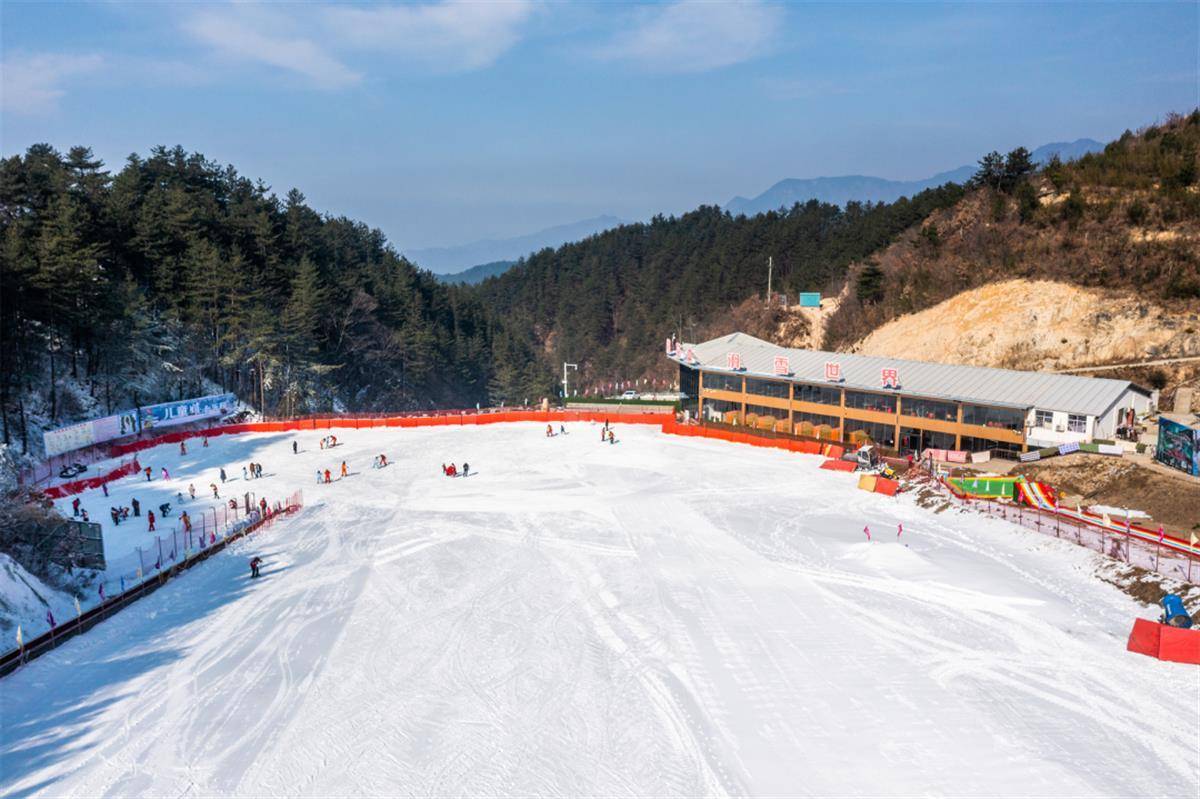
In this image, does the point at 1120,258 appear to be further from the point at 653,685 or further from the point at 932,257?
the point at 653,685

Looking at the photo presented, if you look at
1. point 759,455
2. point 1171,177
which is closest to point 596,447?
point 759,455

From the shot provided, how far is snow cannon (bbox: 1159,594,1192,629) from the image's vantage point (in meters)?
20.8

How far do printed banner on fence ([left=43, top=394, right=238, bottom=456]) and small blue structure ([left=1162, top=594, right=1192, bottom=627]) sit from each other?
1844 inches

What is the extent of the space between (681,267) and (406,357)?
230 feet

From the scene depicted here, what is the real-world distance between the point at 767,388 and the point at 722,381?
3811 millimetres

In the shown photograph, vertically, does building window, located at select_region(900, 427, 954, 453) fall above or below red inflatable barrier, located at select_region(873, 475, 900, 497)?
above

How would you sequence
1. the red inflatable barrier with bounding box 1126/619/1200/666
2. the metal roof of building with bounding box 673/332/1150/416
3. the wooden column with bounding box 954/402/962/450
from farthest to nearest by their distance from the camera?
the wooden column with bounding box 954/402/962/450, the metal roof of building with bounding box 673/332/1150/416, the red inflatable barrier with bounding box 1126/619/1200/666

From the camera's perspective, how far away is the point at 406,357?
80.6 m

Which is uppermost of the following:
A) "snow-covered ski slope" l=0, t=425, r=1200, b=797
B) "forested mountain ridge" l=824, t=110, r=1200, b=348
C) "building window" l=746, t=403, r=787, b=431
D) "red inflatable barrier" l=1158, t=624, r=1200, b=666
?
"forested mountain ridge" l=824, t=110, r=1200, b=348

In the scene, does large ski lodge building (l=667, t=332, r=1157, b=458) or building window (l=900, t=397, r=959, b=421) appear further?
building window (l=900, t=397, r=959, b=421)

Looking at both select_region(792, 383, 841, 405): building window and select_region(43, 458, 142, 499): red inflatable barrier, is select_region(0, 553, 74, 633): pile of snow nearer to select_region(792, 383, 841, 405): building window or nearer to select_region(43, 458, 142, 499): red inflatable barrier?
select_region(43, 458, 142, 499): red inflatable barrier

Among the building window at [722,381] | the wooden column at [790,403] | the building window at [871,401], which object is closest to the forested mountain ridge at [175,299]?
the building window at [722,381]

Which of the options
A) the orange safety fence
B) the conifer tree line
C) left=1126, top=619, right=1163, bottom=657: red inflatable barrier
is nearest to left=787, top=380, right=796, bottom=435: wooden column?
the orange safety fence

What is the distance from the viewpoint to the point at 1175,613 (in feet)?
69.2
